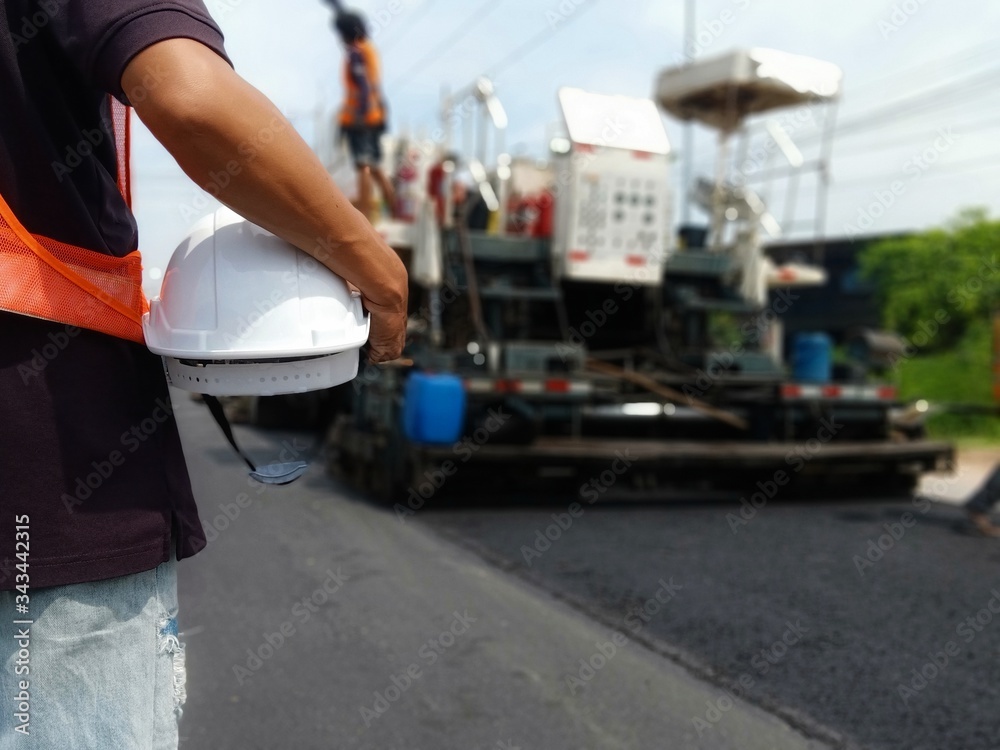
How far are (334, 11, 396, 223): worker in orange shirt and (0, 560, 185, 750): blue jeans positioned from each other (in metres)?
7.54

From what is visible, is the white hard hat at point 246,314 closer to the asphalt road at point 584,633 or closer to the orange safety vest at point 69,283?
the orange safety vest at point 69,283

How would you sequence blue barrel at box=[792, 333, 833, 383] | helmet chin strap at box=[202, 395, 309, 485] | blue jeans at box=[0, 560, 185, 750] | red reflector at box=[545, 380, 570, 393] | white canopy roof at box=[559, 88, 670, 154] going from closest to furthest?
blue jeans at box=[0, 560, 185, 750] < helmet chin strap at box=[202, 395, 309, 485] < red reflector at box=[545, 380, 570, 393] < white canopy roof at box=[559, 88, 670, 154] < blue barrel at box=[792, 333, 833, 383]

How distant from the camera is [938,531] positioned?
6953 mm

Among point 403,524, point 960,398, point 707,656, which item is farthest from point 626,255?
point 960,398

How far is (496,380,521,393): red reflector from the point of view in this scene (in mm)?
7574

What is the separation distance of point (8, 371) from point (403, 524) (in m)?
5.94

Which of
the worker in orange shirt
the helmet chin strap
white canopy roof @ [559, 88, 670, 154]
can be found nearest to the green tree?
white canopy roof @ [559, 88, 670, 154]

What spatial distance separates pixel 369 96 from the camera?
8828 millimetres

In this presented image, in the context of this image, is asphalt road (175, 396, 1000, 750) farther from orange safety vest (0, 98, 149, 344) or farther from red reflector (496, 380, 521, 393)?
red reflector (496, 380, 521, 393)

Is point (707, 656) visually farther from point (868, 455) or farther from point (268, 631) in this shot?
point (868, 455)

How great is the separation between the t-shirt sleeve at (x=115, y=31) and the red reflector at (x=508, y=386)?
21.1 ft

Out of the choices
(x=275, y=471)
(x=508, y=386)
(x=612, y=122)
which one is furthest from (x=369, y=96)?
(x=275, y=471)

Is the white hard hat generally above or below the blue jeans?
above

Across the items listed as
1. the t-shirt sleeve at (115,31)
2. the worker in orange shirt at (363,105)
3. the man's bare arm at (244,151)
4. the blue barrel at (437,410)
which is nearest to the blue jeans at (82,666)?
the man's bare arm at (244,151)
